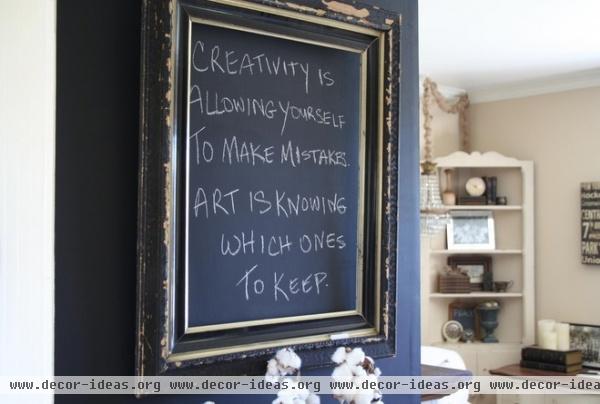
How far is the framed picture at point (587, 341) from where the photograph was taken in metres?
4.43

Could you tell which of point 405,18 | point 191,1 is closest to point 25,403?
point 191,1

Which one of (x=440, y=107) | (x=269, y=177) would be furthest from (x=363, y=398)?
(x=440, y=107)

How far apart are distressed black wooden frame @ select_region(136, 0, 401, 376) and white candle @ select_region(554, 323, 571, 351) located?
3.35 meters

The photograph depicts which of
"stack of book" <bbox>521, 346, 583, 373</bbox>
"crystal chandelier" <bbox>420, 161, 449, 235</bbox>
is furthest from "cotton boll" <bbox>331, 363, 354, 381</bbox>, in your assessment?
"stack of book" <bbox>521, 346, 583, 373</bbox>

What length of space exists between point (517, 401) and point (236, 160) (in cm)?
393

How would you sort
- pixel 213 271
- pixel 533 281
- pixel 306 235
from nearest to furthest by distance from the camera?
pixel 213 271, pixel 306 235, pixel 533 281

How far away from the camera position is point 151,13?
3.79ft

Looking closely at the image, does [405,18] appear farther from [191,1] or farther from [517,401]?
[517,401]

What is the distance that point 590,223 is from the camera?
450 centimetres

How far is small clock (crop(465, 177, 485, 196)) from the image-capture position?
4.85 metres

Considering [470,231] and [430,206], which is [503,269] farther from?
[430,206]

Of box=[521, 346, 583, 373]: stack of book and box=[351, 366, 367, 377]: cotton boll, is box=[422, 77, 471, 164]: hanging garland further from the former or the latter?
box=[351, 366, 367, 377]: cotton boll

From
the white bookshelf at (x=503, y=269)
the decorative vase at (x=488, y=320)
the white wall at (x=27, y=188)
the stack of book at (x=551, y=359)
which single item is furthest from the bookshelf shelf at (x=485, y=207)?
the white wall at (x=27, y=188)

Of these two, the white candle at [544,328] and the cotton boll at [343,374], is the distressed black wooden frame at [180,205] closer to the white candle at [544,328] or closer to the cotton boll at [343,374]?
the cotton boll at [343,374]
